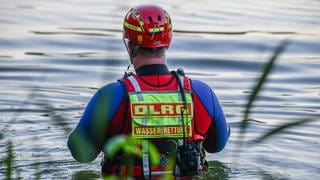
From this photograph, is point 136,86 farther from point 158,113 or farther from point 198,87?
point 198,87

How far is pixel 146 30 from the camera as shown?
269 inches

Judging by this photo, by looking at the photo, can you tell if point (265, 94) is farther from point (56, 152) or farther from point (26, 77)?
point (56, 152)

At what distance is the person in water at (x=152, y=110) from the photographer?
662 centimetres

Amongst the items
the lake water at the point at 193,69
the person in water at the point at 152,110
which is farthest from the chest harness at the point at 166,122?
the lake water at the point at 193,69

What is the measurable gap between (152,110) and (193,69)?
7337mm

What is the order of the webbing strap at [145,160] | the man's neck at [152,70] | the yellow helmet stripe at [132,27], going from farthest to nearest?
1. the yellow helmet stripe at [132,27]
2. the man's neck at [152,70]
3. the webbing strap at [145,160]

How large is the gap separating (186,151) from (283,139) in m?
3.71

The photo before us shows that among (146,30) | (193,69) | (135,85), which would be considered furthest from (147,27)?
(193,69)

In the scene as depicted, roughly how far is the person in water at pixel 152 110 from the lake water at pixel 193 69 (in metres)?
0.55

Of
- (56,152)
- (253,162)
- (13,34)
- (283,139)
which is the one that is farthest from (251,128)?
(13,34)

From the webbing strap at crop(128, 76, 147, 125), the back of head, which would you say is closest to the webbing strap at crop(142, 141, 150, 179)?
the webbing strap at crop(128, 76, 147, 125)

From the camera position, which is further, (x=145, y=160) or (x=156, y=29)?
(x=156, y=29)

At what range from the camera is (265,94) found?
40.9ft

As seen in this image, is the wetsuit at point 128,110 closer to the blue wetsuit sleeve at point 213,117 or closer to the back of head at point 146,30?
the blue wetsuit sleeve at point 213,117
